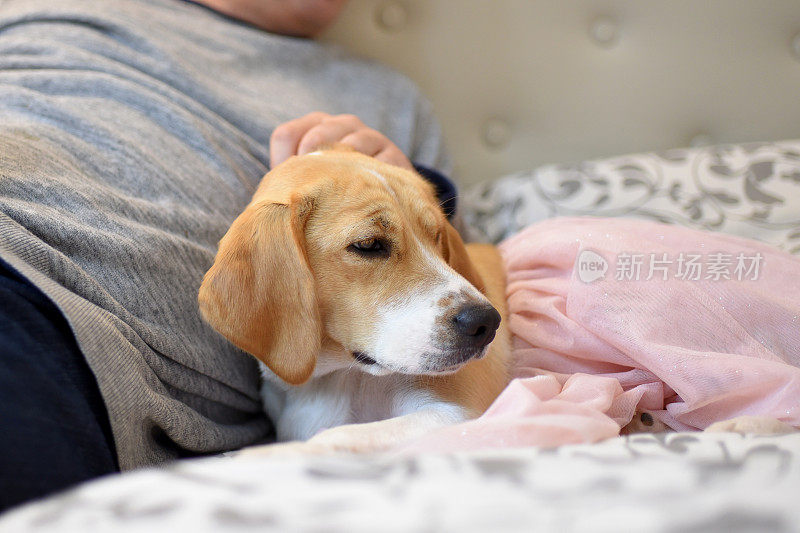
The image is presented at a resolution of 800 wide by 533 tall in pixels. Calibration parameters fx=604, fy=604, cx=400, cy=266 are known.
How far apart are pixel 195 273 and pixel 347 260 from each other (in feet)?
0.94

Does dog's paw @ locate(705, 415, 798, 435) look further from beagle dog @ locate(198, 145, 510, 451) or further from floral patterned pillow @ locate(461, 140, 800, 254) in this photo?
floral patterned pillow @ locate(461, 140, 800, 254)

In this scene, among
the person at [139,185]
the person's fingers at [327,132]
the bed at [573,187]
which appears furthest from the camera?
the person's fingers at [327,132]

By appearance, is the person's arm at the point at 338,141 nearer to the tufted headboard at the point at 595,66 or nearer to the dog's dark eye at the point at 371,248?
the dog's dark eye at the point at 371,248

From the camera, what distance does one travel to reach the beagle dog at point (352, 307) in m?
0.82

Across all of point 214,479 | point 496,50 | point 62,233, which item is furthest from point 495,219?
point 214,479

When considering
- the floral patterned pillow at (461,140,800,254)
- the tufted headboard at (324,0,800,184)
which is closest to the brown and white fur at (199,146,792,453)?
the floral patterned pillow at (461,140,800,254)

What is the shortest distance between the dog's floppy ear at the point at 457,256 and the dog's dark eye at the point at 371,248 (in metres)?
0.17

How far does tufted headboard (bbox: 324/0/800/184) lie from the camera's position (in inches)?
66.2

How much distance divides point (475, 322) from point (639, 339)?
27 cm

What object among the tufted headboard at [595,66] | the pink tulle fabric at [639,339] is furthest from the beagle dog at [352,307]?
the tufted headboard at [595,66]

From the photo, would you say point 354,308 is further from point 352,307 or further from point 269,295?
point 269,295

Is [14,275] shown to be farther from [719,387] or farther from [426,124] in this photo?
[426,124]

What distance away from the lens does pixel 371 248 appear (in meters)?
0.89

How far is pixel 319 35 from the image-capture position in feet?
5.78
